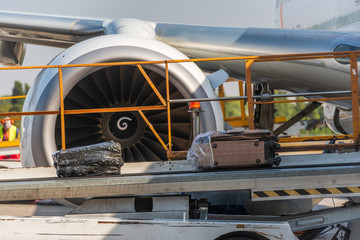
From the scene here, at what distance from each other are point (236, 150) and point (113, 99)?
2877 millimetres

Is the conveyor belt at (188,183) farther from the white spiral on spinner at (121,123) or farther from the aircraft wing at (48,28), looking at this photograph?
the aircraft wing at (48,28)

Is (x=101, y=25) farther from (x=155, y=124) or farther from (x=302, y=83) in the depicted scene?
(x=302, y=83)

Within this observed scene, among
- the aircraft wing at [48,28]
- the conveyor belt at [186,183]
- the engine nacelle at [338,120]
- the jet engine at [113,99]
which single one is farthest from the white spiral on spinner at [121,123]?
the engine nacelle at [338,120]

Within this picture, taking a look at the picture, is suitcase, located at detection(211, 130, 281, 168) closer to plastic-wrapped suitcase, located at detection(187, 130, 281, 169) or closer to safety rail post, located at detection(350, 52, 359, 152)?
plastic-wrapped suitcase, located at detection(187, 130, 281, 169)

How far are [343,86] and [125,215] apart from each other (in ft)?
16.5

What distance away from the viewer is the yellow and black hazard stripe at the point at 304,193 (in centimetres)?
379

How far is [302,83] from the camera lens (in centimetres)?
822

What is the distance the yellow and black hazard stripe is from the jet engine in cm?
235

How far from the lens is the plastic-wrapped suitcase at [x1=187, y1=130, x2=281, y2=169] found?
4039 mm

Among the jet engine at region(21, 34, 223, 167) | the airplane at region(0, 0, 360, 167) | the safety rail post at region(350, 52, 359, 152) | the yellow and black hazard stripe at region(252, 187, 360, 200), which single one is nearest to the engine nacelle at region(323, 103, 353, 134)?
Result: the airplane at region(0, 0, 360, 167)

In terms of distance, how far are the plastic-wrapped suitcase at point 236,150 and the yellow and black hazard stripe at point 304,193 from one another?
320 millimetres

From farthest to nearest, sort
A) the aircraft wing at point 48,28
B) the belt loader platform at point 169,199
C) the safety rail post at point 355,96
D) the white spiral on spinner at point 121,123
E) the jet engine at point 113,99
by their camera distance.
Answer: the aircraft wing at point 48,28 → the white spiral on spinner at point 121,123 → the jet engine at point 113,99 → the safety rail post at point 355,96 → the belt loader platform at point 169,199

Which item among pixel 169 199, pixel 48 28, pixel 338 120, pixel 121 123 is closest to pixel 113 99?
pixel 121 123

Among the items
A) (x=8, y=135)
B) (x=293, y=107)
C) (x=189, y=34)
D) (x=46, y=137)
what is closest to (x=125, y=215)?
(x=46, y=137)
